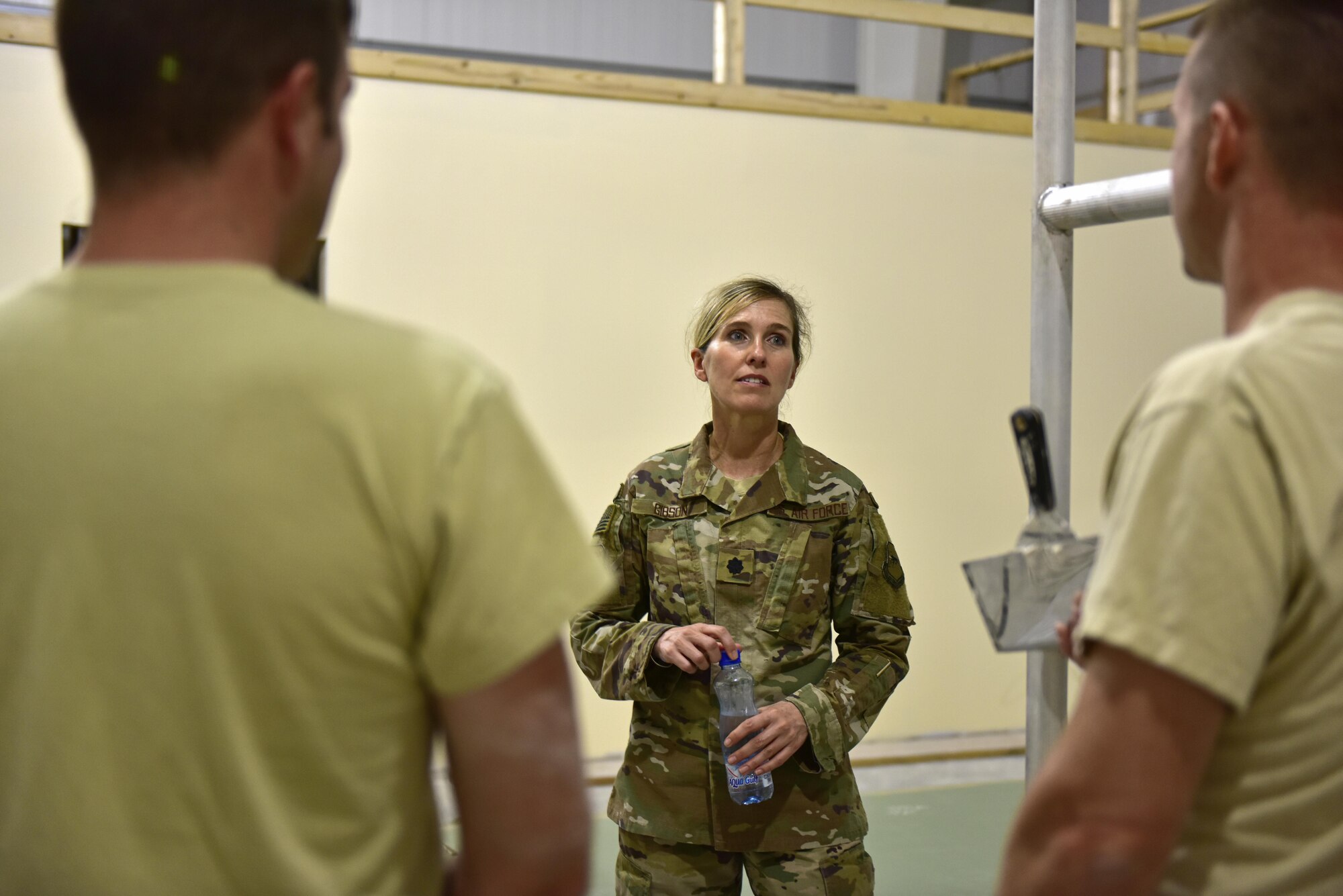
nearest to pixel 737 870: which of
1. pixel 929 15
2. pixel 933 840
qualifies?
pixel 933 840

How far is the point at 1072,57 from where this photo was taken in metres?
1.72

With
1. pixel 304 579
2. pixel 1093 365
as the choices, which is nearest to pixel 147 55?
pixel 304 579

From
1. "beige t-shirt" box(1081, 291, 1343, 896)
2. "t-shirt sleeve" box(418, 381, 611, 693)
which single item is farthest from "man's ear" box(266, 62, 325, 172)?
"beige t-shirt" box(1081, 291, 1343, 896)

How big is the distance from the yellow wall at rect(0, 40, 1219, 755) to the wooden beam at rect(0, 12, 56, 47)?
→ 47 millimetres

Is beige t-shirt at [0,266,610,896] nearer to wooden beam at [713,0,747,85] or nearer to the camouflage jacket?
the camouflage jacket

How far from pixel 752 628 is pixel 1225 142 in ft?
4.92

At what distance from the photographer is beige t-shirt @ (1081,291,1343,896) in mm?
859

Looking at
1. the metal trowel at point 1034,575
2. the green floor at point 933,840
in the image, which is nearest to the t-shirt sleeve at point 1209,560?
the metal trowel at point 1034,575

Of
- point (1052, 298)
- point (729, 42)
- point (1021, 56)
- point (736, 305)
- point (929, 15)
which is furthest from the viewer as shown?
point (1021, 56)

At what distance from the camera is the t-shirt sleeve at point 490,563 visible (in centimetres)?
81

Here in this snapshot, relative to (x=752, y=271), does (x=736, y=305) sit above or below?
below

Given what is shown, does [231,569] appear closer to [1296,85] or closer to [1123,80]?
[1296,85]

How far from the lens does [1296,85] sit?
0.93 meters

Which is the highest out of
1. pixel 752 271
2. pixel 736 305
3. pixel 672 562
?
pixel 752 271
